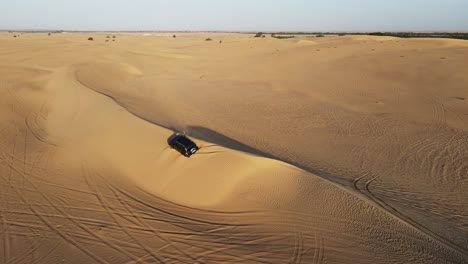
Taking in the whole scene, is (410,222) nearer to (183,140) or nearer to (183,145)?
(183,145)

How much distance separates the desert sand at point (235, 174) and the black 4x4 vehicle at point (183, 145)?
0.30m

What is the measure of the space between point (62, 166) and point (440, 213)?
44.7 ft

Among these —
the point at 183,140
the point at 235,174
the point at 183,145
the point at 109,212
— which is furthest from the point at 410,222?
the point at 109,212

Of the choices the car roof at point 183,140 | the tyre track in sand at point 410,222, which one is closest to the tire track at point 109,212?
the car roof at point 183,140

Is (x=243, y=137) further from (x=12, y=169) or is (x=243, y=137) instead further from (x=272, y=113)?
(x=12, y=169)

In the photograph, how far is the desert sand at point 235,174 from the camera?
322 inches

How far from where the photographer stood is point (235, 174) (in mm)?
10703

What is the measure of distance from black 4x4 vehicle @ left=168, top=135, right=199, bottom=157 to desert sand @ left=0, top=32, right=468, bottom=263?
30cm

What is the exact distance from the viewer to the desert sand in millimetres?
8188

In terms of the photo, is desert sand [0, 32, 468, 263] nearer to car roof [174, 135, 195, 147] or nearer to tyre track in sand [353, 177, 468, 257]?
tyre track in sand [353, 177, 468, 257]

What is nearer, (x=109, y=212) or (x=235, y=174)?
(x=109, y=212)

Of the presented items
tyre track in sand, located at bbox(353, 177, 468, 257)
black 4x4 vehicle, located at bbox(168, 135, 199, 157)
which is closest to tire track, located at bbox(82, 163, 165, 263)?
black 4x4 vehicle, located at bbox(168, 135, 199, 157)

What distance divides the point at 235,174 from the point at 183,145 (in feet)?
7.56

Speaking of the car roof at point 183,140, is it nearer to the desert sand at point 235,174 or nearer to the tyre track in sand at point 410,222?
the desert sand at point 235,174
